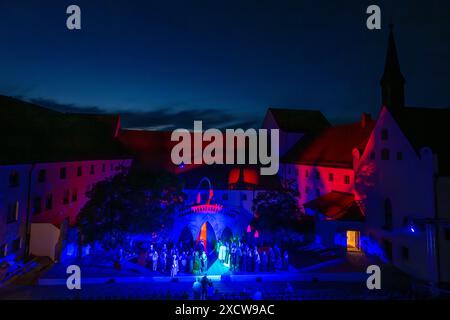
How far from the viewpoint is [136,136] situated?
129 feet

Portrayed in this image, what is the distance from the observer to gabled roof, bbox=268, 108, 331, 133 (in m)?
36.7

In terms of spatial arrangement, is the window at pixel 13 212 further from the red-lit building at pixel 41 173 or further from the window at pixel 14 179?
the window at pixel 14 179

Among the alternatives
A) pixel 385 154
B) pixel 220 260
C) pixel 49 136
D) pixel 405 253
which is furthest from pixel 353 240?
pixel 49 136

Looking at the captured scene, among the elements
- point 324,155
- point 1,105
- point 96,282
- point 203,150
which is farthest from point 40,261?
point 324,155

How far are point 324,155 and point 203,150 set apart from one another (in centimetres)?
1284

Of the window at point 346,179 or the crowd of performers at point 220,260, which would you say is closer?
the crowd of performers at point 220,260

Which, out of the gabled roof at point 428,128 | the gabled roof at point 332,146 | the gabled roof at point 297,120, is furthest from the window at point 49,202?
the gabled roof at point 428,128

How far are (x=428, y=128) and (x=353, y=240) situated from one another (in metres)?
9.18

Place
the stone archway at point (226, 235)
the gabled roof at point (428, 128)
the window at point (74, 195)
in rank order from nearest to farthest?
the gabled roof at point (428, 128), the stone archway at point (226, 235), the window at point (74, 195)

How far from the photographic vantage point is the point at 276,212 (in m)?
23.8

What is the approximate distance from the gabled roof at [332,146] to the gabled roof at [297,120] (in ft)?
5.32

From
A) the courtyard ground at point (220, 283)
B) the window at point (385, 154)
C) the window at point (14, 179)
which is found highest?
the window at point (385, 154)

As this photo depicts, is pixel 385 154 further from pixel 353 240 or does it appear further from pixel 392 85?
pixel 353 240

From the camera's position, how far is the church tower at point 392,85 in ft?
78.1
